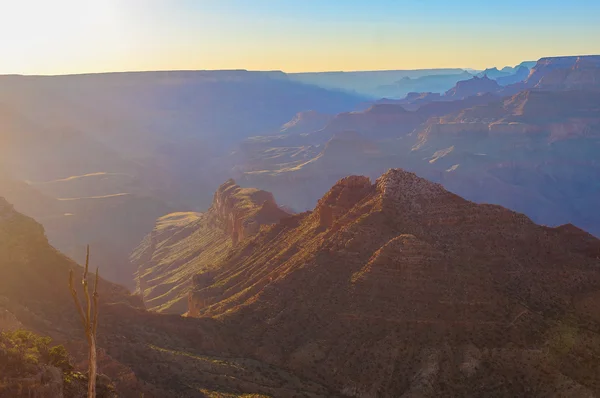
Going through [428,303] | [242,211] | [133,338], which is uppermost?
[428,303]

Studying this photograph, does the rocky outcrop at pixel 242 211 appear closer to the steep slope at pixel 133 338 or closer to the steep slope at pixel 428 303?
the steep slope at pixel 428 303

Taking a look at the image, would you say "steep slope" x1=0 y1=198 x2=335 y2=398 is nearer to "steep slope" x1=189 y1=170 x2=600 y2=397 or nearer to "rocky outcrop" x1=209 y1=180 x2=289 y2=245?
A: "steep slope" x1=189 y1=170 x2=600 y2=397

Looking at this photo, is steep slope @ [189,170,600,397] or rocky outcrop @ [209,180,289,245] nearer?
steep slope @ [189,170,600,397]

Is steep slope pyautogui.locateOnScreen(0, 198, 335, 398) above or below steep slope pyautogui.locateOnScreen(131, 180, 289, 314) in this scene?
above

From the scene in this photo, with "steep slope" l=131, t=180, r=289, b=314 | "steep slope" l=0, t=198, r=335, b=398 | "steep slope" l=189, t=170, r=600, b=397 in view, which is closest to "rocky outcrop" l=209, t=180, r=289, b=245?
"steep slope" l=131, t=180, r=289, b=314

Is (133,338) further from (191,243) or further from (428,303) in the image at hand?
(191,243)

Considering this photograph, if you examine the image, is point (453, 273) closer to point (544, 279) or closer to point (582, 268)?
point (544, 279)

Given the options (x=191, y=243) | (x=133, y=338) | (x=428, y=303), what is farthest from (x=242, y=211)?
(x=428, y=303)
